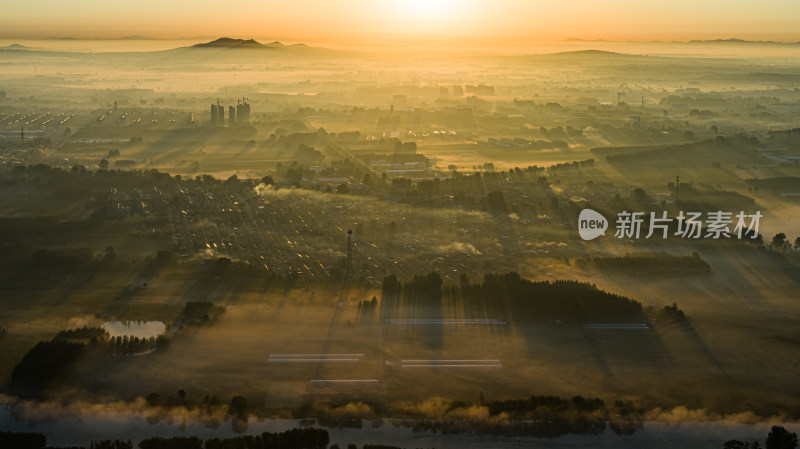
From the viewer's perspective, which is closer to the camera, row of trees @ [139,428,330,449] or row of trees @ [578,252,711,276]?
row of trees @ [139,428,330,449]

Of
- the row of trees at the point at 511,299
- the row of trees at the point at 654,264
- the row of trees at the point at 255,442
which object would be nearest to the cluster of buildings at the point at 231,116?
the row of trees at the point at 654,264

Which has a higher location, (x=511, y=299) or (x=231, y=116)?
(x=511, y=299)

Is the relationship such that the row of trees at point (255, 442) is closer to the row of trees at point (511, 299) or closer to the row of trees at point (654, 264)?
the row of trees at point (511, 299)

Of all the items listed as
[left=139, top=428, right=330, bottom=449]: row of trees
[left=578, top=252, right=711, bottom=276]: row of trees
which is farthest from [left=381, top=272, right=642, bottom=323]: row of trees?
[left=139, top=428, right=330, bottom=449]: row of trees

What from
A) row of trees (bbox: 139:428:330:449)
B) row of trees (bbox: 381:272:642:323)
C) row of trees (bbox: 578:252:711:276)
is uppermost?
row of trees (bbox: 578:252:711:276)

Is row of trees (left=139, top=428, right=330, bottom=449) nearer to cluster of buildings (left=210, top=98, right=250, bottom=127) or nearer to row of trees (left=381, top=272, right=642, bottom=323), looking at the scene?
row of trees (left=381, top=272, right=642, bottom=323)

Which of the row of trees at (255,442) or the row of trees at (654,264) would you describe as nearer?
the row of trees at (255,442)

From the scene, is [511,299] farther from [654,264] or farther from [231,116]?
[231,116]

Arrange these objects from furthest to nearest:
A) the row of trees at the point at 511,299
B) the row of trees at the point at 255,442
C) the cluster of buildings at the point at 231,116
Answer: the cluster of buildings at the point at 231,116
the row of trees at the point at 511,299
the row of trees at the point at 255,442

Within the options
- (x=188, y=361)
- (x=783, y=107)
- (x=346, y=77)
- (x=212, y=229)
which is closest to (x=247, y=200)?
(x=212, y=229)

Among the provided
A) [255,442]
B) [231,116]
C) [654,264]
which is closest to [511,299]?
[654,264]

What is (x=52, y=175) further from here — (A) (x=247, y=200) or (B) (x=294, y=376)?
(B) (x=294, y=376)
